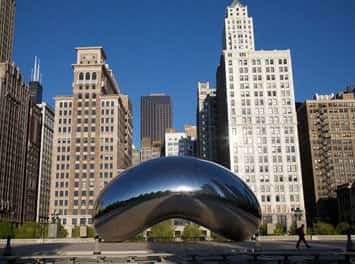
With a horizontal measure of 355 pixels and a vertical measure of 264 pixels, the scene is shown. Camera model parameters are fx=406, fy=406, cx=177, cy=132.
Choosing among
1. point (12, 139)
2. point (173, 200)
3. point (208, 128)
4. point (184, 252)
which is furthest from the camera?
point (208, 128)

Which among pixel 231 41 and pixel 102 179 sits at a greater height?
pixel 231 41

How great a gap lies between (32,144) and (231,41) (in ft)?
235

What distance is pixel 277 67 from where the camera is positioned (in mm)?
106875

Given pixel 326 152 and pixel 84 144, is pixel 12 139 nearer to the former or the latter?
pixel 84 144

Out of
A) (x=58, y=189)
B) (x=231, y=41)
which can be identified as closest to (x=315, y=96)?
(x=231, y=41)

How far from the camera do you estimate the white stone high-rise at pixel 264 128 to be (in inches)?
3907

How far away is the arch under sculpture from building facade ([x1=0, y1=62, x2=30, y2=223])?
311 feet

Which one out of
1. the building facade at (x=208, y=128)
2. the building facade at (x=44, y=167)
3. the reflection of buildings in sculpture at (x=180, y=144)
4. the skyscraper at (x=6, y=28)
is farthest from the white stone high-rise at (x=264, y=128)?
the reflection of buildings in sculpture at (x=180, y=144)

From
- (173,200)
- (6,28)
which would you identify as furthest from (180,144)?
(173,200)

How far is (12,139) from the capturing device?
109 metres

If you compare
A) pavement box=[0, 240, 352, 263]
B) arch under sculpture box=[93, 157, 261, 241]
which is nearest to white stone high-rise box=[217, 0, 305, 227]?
pavement box=[0, 240, 352, 263]

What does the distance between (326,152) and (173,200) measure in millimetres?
120374

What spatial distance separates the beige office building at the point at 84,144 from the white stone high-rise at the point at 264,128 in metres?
33.4

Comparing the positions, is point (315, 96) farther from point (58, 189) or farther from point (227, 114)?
point (58, 189)
